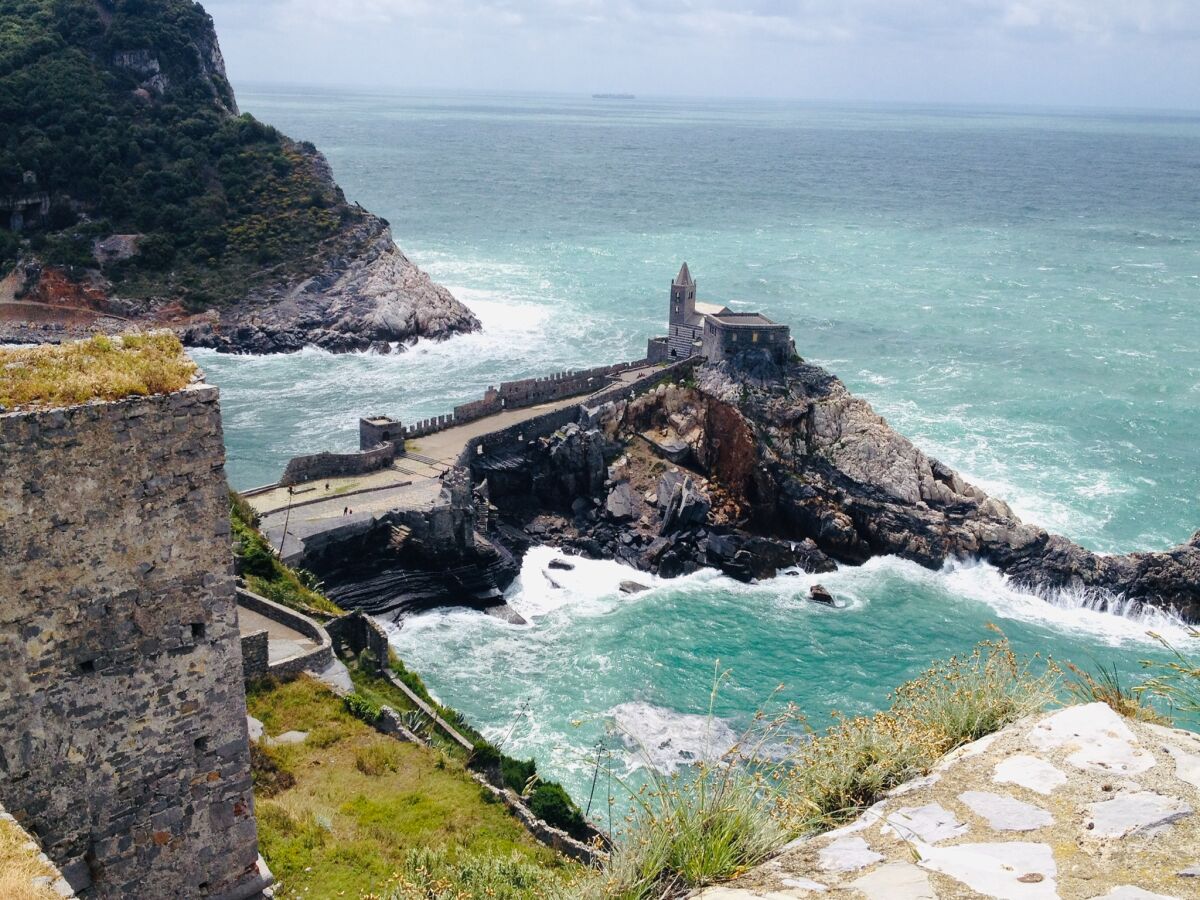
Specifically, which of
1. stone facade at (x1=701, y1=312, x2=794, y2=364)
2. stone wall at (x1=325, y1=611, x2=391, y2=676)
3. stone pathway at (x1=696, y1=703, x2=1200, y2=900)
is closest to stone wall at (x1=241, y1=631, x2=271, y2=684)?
stone wall at (x1=325, y1=611, x2=391, y2=676)

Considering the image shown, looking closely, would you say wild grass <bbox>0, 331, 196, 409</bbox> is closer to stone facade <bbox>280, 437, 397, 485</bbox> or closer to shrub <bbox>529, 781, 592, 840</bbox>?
shrub <bbox>529, 781, 592, 840</bbox>

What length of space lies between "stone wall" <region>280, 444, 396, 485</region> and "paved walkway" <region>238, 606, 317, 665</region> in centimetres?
1596

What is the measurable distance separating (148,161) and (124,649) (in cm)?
8226

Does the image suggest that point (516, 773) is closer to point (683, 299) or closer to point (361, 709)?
point (361, 709)

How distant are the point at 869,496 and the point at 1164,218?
11410 cm

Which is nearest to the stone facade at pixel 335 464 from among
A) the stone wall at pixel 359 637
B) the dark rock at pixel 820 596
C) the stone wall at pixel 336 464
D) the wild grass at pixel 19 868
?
the stone wall at pixel 336 464

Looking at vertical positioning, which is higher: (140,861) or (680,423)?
(140,861)

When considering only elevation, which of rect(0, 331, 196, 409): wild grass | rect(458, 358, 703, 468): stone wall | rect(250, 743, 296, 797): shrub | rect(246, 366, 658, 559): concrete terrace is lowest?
rect(246, 366, 658, 559): concrete terrace

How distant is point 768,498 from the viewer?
1747 inches

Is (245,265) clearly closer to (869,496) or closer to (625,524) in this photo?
(625,524)

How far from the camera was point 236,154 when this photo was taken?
87.2 metres

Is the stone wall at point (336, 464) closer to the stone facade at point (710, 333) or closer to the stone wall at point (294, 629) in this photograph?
the stone wall at point (294, 629)

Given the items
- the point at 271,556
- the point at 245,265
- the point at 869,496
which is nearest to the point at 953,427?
the point at 869,496

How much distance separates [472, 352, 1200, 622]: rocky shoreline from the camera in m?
40.7
